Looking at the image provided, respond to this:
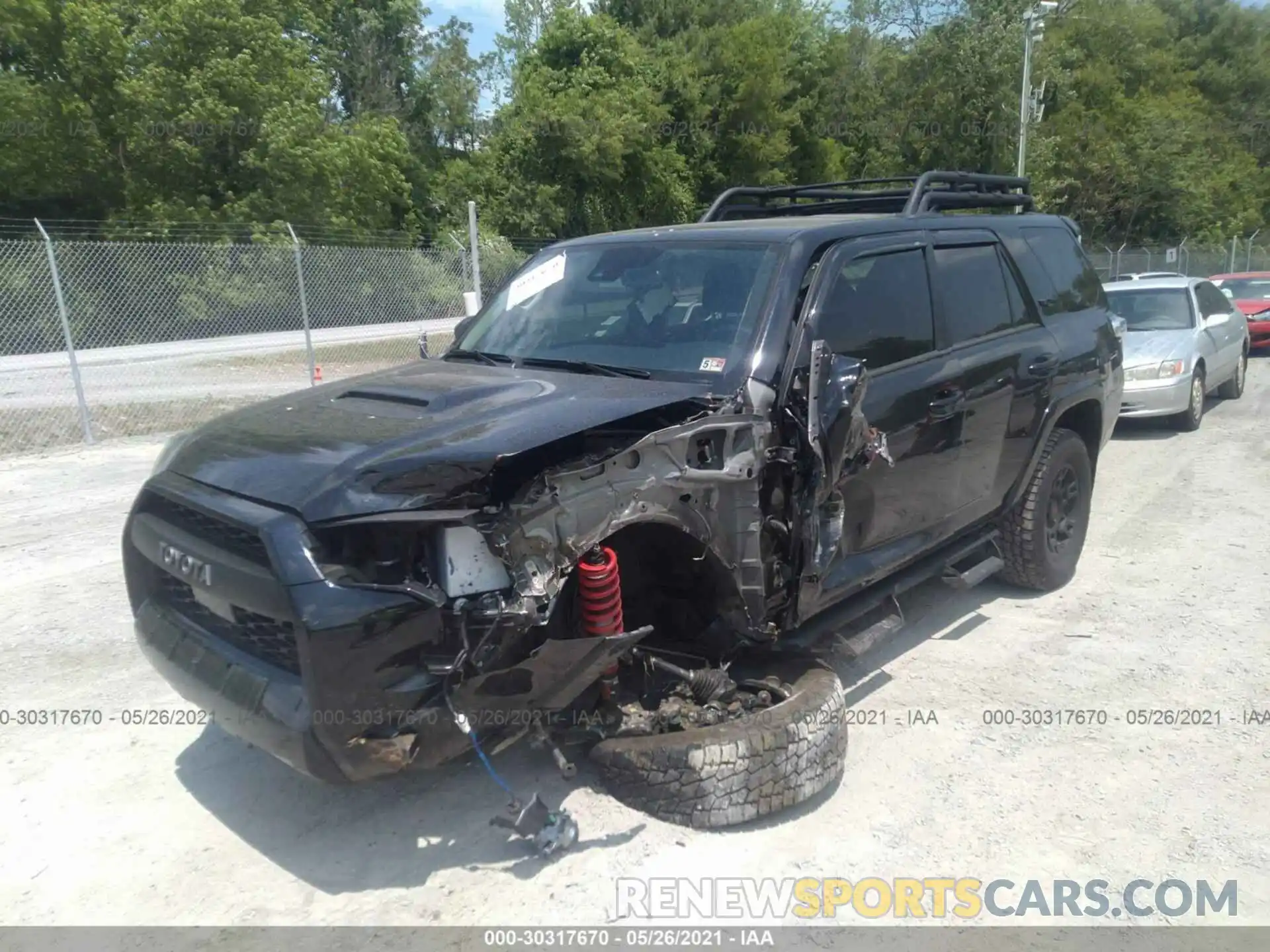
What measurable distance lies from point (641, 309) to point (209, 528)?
188cm

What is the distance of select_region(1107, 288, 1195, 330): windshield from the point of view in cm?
1042

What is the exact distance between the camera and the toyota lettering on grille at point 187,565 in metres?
2.86

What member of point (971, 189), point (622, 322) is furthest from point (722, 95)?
point (622, 322)

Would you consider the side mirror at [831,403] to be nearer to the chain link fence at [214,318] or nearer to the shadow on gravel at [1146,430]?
the shadow on gravel at [1146,430]

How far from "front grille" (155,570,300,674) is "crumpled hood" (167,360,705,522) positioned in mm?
362

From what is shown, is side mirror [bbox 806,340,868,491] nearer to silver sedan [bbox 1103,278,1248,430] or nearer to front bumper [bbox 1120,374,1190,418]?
silver sedan [bbox 1103,278,1248,430]

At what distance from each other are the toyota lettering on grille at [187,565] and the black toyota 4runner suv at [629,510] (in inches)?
0.4

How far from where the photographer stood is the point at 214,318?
57.5 ft

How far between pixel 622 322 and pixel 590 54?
31.5 meters

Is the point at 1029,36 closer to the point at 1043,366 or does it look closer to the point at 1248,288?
the point at 1248,288

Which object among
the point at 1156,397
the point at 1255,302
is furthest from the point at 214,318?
the point at 1255,302

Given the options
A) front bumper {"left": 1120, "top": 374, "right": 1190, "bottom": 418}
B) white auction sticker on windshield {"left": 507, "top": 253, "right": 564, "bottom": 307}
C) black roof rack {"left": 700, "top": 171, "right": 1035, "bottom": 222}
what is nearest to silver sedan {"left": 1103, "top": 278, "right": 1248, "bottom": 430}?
front bumper {"left": 1120, "top": 374, "right": 1190, "bottom": 418}

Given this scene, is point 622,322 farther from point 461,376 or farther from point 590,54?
point 590,54

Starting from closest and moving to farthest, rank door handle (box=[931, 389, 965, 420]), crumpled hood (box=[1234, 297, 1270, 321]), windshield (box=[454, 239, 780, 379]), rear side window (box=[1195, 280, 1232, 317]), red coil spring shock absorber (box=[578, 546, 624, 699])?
red coil spring shock absorber (box=[578, 546, 624, 699])
windshield (box=[454, 239, 780, 379])
door handle (box=[931, 389, 965, 420])
rear side window (box=[1195, 280, 1232, 317])
crumpled hood (box=[1234, 297, 1270, 321])
